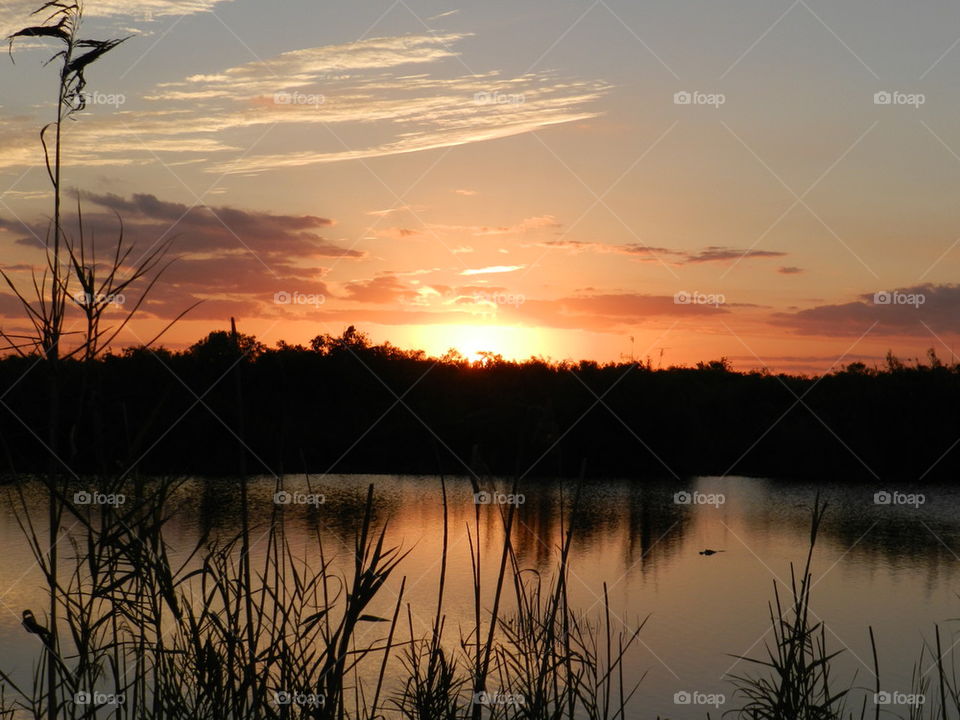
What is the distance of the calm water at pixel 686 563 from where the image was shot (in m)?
20.7

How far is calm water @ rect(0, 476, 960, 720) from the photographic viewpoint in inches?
816

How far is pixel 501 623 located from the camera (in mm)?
3461

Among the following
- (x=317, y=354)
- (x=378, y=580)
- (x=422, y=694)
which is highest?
(x=317, y=354)

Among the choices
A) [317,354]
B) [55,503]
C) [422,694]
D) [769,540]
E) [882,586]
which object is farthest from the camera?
[769,540]

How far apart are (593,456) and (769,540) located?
21177 mm

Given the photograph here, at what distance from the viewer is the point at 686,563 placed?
3191 centimetres

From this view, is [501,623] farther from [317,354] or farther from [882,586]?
[882,586]

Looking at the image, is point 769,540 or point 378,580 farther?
point 769,540

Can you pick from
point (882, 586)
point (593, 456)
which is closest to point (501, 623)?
point (882, 586)

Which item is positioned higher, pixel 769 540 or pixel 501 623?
pixel 501 623

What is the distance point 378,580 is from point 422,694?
1.79 m

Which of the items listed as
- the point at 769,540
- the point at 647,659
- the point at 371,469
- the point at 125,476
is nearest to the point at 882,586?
the point at 769,540

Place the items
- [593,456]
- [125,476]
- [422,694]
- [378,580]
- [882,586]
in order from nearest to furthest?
[378,580]
[125,476]
[422,694]
[882,586]
[593,456]

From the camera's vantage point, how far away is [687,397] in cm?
5744
